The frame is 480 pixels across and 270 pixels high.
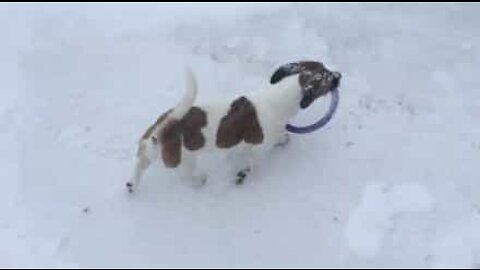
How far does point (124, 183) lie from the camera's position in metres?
4.76

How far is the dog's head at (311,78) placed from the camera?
4527 mm

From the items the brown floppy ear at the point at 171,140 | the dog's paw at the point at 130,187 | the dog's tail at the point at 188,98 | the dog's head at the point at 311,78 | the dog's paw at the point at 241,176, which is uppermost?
the dog's head at the point at 311,78

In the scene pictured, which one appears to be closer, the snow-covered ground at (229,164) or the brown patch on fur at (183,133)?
the brown patch on fur at (183,133)

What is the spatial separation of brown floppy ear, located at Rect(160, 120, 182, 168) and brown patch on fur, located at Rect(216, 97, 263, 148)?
0.23 meters

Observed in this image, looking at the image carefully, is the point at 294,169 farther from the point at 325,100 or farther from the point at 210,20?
the point at 210,20

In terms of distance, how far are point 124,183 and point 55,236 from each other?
518mm

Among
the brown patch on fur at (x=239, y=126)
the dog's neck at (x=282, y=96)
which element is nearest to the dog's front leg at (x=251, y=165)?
the brown patch on fur at (x=239, y=126)

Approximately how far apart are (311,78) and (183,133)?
807mm

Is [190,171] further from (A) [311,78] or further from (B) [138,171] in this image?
(A) [311,78]

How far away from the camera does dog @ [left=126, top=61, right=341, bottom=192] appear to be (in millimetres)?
4340

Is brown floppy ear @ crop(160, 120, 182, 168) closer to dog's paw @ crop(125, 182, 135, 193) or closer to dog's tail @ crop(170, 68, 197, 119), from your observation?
dog's tail @ crop(170, 68, 197, 119)

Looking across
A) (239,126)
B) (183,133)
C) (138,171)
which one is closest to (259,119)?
(239,126)

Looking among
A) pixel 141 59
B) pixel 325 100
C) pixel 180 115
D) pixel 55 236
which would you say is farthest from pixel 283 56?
pixel 55 236

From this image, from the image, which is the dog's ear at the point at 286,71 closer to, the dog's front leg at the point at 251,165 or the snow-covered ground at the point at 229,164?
the dog's front leg at the point at 251,165
